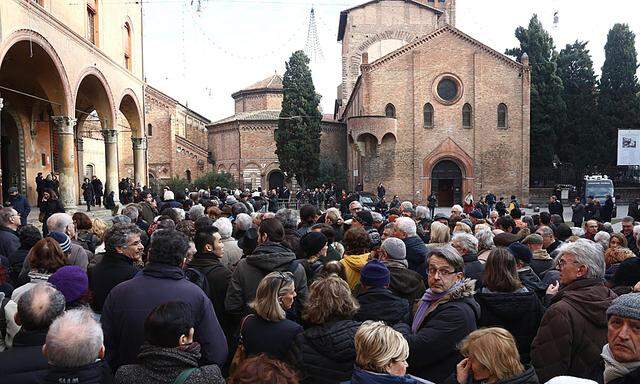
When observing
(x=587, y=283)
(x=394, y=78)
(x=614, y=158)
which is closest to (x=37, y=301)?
(x=587, y=283)

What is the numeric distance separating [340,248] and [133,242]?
2.27 meters

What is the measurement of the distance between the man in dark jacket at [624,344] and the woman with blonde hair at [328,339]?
1.33 metres

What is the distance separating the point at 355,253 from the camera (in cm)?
491

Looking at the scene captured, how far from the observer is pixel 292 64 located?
35.0m

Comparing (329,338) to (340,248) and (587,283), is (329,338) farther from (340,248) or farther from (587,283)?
(340,248)

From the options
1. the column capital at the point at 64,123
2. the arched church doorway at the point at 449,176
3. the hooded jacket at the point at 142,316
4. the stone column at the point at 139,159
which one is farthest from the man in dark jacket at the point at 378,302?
the arched church doorway at the point at 449,176

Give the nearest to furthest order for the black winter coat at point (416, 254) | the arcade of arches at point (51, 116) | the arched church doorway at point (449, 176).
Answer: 1. the black winter coat at point (416, 254)
2. the arcade of arches at point (51, 116)
3. the arched church doorway at point (449, 176)

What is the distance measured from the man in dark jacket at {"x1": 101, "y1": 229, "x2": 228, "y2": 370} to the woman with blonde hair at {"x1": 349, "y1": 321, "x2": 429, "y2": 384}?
1.07 meters

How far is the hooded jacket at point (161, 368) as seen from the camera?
2.28 metres

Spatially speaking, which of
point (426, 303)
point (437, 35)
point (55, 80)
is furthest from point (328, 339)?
point (437, 35)

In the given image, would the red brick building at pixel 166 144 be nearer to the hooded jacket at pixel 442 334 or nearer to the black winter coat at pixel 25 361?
the black winter coat at pixel 25 361

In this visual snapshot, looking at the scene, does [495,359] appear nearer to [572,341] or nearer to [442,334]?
[442,334]

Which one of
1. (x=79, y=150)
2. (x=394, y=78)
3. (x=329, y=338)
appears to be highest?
(x=394, y=78)

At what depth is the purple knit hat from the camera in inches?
129
